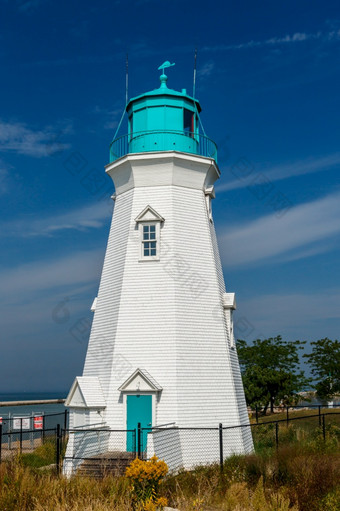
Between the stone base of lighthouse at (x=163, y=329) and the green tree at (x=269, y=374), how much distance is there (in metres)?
16.2

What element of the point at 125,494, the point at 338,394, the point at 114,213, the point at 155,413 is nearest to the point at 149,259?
the point at 114,213

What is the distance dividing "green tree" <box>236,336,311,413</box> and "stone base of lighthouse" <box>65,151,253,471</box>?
53.0 feet

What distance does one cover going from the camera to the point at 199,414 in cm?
1595

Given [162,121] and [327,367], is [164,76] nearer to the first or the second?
[162,121]

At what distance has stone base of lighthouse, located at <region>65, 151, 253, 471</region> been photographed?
15734 mm

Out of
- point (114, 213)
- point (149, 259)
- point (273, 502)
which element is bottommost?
point (273, 502)

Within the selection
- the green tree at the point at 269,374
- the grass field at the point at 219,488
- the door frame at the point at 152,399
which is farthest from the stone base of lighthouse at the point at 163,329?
the green tree at the point at 269,374

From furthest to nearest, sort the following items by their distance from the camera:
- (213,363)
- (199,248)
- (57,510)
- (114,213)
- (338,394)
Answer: (338,394), (114,213), (199,248), (213,363), (57,510)

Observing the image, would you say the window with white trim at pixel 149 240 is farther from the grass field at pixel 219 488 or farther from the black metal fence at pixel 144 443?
the grass field at pixel 219 488

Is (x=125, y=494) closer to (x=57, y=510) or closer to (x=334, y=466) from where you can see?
(x=57, y=510)

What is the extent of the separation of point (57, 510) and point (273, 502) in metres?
3.94

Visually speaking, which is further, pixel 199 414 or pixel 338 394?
pixel 338 394

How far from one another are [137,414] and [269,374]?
19118mm

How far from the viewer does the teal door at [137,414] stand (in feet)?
51.3
